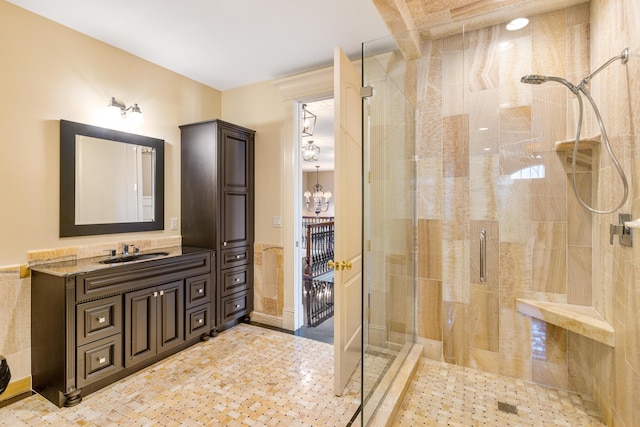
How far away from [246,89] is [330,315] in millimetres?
2801

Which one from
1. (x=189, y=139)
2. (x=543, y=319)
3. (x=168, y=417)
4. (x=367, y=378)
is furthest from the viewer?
(x=189, y=139)

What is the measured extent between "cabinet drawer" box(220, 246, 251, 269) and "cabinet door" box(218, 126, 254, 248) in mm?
63

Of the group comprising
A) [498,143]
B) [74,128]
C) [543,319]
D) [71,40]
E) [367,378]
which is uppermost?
[71,40]

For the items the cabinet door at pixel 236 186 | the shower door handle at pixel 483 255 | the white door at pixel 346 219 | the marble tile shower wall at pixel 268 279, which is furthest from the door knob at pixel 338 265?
the cabinet door at pixel 236 186

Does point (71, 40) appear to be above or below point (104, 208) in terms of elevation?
above

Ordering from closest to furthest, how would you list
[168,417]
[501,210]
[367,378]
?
[367,378], [168,417], [501,210]

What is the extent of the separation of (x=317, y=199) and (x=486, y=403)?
908 centimetres

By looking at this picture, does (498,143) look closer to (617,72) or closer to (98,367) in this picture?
(617,72)

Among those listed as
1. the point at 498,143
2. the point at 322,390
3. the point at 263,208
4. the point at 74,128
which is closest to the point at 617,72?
the point at 498,143

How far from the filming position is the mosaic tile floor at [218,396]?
5.85 ft

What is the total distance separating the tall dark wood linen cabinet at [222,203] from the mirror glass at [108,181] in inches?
Answer: 10.6

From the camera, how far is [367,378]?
165 centimetres

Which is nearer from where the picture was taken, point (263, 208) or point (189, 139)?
point (189, 139)

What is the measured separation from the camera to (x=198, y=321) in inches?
109
